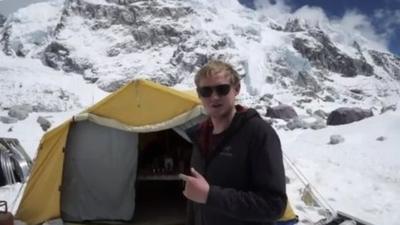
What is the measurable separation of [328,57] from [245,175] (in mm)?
181919

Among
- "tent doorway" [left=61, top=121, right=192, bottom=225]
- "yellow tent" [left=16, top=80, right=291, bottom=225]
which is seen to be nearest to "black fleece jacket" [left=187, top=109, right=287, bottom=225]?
"yellow tent" [left=16, top=80, right=291, bottom=225]

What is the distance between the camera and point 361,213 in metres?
7.71

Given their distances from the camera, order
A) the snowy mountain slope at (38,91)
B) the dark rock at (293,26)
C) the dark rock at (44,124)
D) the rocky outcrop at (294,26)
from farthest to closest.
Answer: the dark rock at (293,26) < the rocky outcrop at (294,26) < the snowy mountain slope at (38,91) < the dark rock at (44,124)

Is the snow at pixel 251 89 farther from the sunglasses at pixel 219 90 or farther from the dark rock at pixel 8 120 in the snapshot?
the sunglasses at pixel 219 90

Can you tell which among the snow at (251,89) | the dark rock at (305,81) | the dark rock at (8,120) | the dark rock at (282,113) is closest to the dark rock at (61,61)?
the snow at (251,89)

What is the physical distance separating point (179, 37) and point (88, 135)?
151218mm

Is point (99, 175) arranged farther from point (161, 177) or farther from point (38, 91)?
point (38, 91)

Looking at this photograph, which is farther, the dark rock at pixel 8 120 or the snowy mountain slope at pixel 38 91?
the snowy mountain slope at pixel 38 91

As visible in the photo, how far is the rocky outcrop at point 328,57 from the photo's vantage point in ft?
559

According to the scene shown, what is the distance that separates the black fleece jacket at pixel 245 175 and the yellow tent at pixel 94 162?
459 cm

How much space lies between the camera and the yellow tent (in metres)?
6.95

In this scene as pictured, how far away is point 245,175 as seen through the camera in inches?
89.1

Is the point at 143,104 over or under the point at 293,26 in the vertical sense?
under

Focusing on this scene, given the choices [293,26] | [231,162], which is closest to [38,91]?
[231,162]
